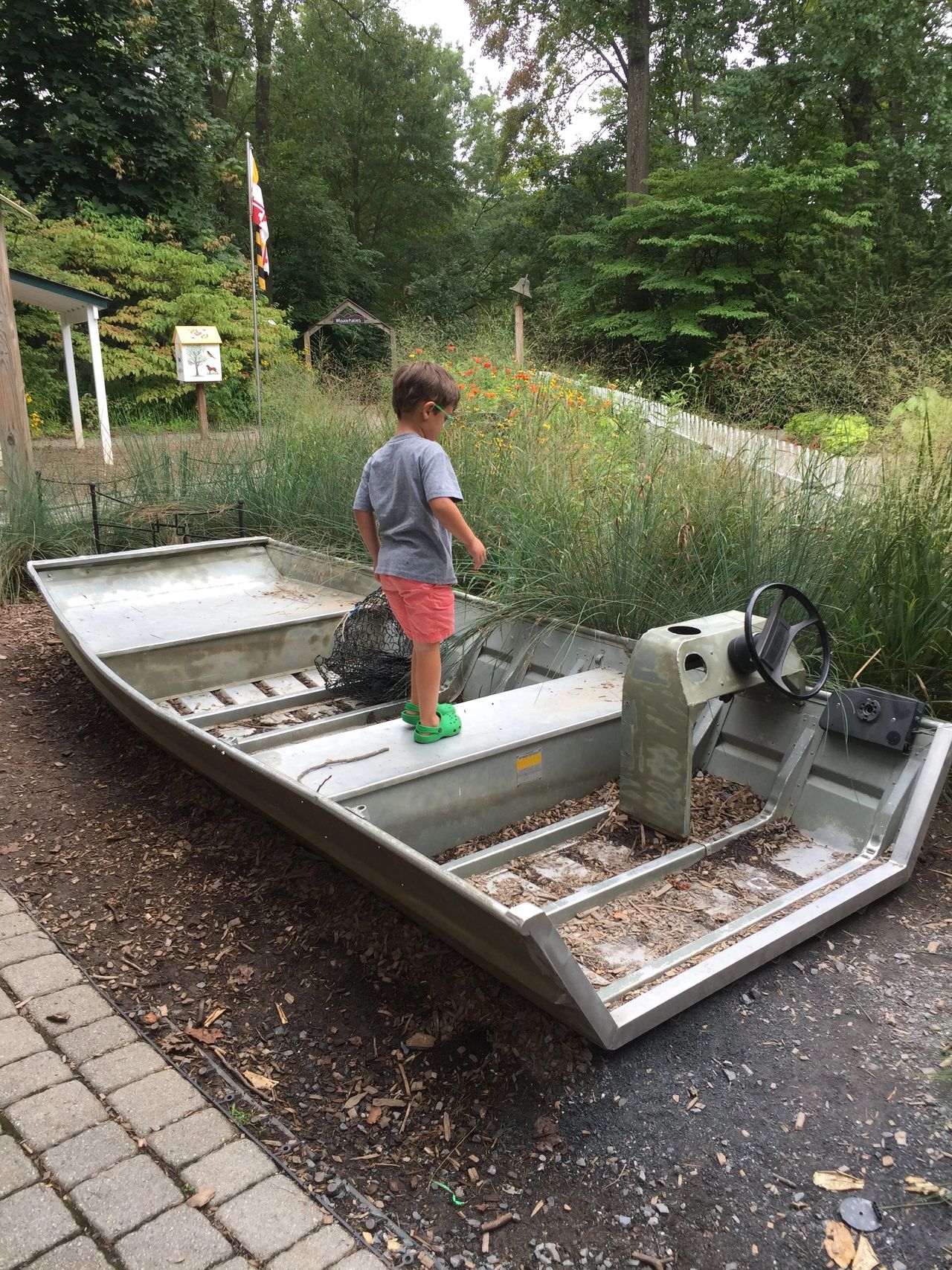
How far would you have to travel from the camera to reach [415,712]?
3.29 meters

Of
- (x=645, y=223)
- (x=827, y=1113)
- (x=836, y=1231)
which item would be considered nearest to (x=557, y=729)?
(x=827, y=1113)

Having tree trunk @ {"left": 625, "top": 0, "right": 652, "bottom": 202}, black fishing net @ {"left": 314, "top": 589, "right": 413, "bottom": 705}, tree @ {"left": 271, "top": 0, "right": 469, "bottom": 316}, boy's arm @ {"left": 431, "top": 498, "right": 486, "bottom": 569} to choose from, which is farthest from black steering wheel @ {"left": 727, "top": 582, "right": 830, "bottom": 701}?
tree @ {"left": 271, "top": 0, "right": 469, "bottom": 316}

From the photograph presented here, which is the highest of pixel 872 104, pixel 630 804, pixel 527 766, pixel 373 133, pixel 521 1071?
pixel 373 133

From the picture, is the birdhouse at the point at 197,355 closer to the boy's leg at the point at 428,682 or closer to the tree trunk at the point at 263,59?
the boy's leg at the point at 428,682

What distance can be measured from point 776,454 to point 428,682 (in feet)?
7.38

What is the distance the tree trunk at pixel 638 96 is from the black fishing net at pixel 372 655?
17.3m

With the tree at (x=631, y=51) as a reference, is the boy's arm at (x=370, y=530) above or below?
below

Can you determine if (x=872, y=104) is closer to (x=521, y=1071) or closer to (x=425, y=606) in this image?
(x=425, y=606)

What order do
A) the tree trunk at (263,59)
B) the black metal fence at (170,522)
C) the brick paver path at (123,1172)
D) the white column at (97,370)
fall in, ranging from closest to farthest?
1. the brick paver path at (123,1172)
2. the black metal fence at (170,522)
3. the white column at (97,370)
4. the tree trunk at (263,59)

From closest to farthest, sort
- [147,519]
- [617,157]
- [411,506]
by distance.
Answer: [411,506], [147,519], [617,157]

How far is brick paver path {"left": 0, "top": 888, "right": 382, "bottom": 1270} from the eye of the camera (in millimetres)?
1725

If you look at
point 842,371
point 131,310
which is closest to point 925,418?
point 842,371

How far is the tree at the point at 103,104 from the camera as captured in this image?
55.0ft

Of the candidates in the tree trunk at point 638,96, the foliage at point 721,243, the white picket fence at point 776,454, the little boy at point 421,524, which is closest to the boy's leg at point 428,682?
the little boy at point 421,524
